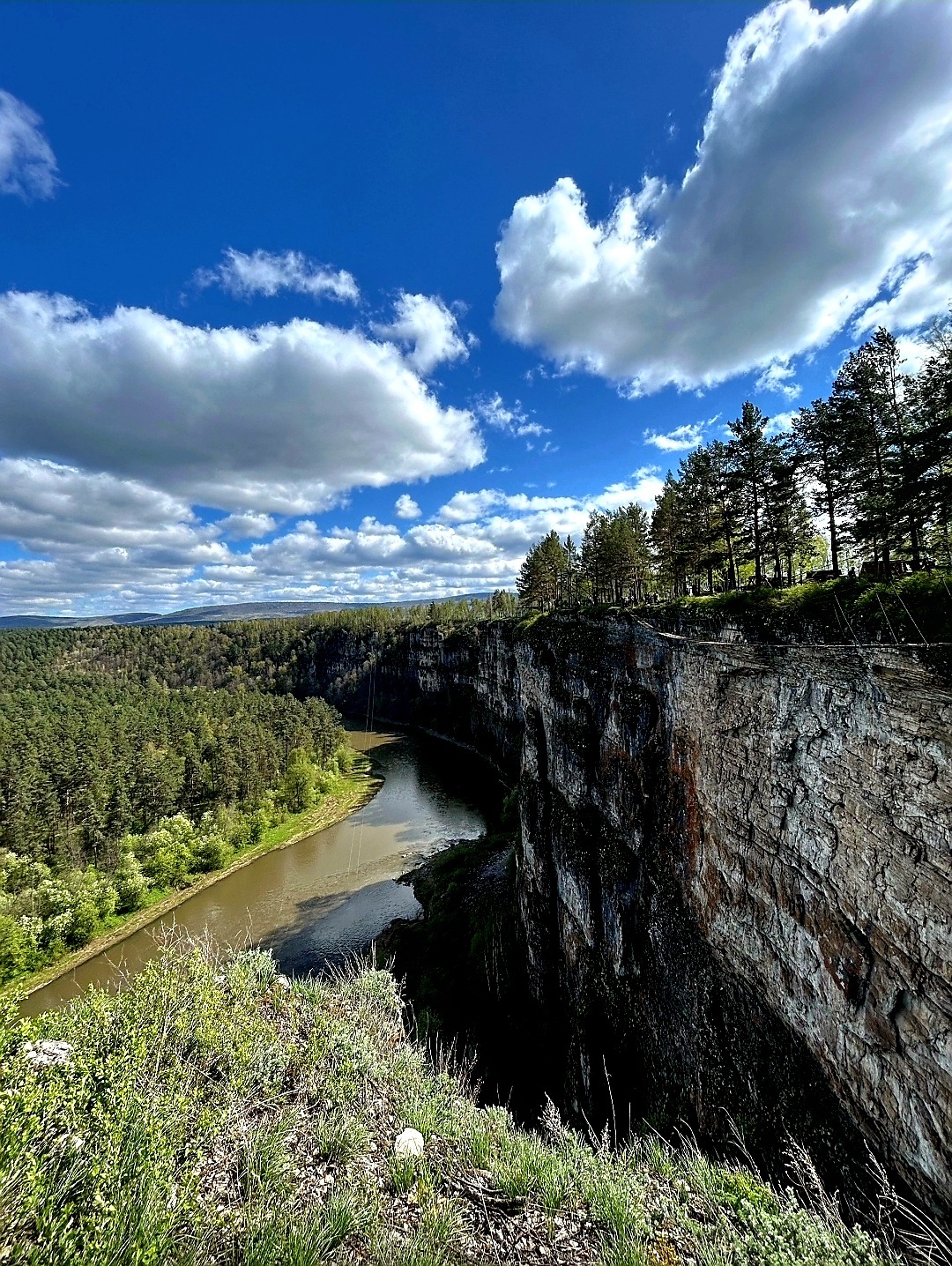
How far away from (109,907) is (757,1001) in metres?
35.9

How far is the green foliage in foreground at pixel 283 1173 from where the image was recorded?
474 centimetres

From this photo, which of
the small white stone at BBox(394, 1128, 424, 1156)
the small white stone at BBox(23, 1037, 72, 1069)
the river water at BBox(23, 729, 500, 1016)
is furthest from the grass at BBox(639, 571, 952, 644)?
the river water at BBox(23, 729, 500, 1016)

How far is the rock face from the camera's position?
7.96 metres

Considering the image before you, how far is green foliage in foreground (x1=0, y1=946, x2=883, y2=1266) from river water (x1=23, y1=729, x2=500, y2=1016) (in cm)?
1193

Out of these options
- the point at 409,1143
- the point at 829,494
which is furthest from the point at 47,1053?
the point at 829,494

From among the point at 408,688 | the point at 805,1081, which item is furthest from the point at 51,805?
the point at 408,688

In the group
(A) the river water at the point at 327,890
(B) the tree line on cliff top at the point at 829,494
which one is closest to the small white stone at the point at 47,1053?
(A) the river water at the point at 327,890

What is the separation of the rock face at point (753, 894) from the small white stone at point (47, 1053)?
12.9 m

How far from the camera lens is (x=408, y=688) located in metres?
98.6

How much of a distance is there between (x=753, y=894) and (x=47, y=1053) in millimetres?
14022

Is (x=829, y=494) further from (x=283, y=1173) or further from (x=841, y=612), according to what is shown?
(x=283, y=1173)

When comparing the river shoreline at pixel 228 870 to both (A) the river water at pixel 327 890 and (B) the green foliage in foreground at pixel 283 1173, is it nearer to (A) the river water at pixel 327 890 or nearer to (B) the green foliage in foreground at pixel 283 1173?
(A) the river water at pixel 327 890

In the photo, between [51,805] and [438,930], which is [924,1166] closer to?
[438,930]

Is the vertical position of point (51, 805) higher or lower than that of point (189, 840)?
higher
